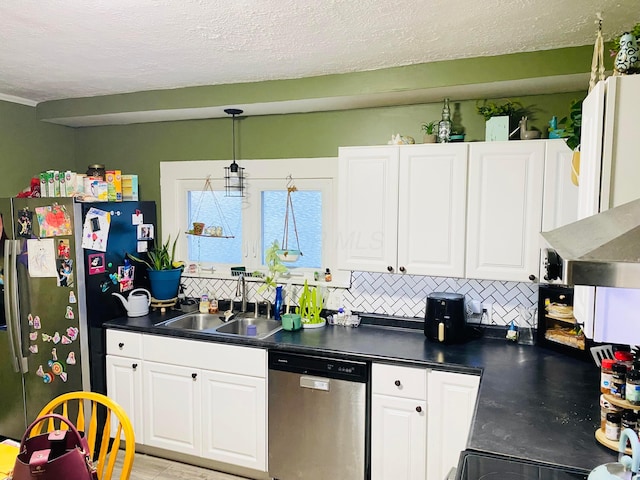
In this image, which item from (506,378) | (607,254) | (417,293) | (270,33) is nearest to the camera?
(607,254)

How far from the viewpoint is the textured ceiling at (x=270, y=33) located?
6.40 ft

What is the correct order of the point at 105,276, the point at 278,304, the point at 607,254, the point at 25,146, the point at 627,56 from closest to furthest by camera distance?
the point at 607,254
the point at 627,56
the point at 105,276
the point at 278,304
the point at 25,146

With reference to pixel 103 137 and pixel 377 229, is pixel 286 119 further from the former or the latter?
pixel 103 137

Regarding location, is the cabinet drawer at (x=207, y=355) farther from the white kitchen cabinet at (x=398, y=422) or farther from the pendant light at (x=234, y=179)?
the pendant light at (x=234, y=179)

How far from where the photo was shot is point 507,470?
5.14 ft

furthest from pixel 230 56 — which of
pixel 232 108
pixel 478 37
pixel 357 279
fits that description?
pixel 357 279

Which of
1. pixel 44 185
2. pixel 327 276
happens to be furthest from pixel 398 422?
pixel 44 185

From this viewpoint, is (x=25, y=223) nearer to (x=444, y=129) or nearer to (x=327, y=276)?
(x=327, y=276)

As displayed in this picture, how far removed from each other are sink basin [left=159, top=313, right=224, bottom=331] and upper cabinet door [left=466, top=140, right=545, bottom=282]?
1.81 meters

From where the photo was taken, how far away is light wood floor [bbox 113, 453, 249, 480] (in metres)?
3.08

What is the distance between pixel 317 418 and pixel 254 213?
153cm

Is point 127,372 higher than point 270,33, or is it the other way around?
point 270,33

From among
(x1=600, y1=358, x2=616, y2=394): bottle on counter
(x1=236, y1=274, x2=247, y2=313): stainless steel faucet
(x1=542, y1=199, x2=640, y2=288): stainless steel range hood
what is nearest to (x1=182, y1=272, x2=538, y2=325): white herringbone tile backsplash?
(x1=236, y1=274, x2=247, y2=313): stainless steel faucet

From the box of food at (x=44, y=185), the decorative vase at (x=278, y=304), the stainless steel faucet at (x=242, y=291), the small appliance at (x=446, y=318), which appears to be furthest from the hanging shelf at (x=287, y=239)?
the box of food at (x=44, y=185)
